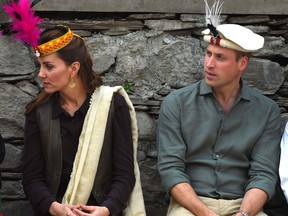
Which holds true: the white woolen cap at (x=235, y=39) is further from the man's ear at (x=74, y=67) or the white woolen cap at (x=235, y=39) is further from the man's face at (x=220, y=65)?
the man's ear at (x=74, y=67)

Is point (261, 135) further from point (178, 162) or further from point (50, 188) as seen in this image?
point (50, 188)

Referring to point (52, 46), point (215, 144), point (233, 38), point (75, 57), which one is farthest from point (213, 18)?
point (52, 46)

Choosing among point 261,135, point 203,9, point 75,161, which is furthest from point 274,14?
point 75,161

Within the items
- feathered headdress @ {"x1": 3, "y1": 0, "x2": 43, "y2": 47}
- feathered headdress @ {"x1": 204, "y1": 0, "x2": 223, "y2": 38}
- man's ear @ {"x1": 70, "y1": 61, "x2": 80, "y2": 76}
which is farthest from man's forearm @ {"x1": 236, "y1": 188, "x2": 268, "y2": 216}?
feathered headdress @ {"x1": 3, "y1": 0, "x2": 43, "y2": 47}

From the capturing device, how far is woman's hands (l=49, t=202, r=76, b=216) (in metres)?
3.81

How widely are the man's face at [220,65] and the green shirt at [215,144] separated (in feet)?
0.38

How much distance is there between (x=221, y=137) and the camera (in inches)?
164

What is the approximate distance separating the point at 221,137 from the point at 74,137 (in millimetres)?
895

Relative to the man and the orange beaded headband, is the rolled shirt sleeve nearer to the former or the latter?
the man

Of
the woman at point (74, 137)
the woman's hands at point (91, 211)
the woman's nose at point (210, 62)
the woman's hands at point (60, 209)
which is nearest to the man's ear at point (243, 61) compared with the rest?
the woman's nose at point (210, 62)

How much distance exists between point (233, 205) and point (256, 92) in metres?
0.75

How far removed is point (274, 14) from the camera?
4.64m

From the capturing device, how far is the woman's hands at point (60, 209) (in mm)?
3806

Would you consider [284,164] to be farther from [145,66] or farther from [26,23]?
[26,23]
